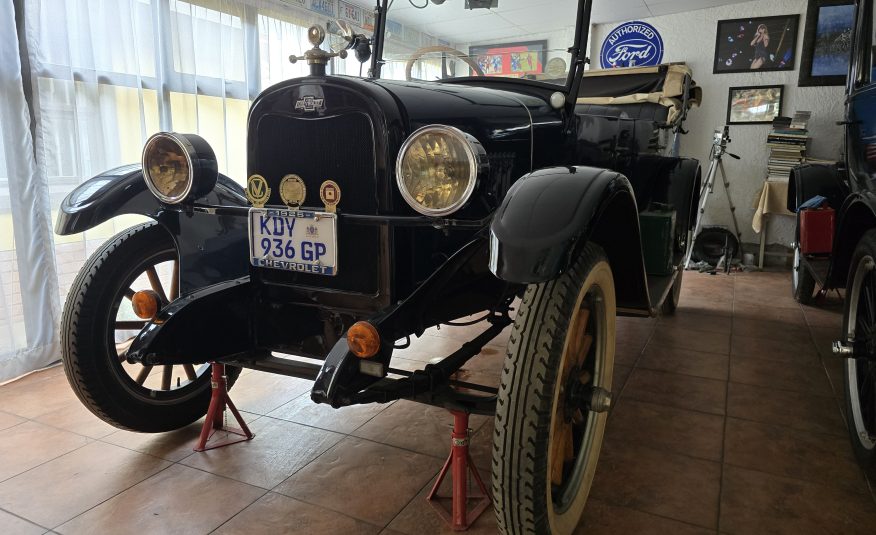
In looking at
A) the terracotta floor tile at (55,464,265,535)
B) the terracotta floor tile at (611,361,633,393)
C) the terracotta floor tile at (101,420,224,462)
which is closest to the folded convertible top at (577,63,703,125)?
the terracotta floor tile at (611,361,633,393)

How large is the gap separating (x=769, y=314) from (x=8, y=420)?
14.1 feet

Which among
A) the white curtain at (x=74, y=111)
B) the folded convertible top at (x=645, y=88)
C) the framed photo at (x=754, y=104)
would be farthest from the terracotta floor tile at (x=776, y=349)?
the framed photo at (x=754, y=104)

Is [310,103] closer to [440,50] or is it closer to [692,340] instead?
[440,50]

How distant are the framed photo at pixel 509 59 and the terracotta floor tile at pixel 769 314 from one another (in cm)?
220

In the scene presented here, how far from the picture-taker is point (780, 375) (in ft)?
9.25

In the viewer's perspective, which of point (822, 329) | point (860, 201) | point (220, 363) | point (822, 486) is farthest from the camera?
point (822, 329)

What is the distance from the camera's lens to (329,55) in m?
1.76

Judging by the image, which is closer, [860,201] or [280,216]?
[280,216]

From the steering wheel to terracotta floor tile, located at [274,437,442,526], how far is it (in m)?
1.73

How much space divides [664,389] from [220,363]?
6.19ft

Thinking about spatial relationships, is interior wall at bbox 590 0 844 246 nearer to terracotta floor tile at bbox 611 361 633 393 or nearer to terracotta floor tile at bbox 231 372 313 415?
terracotta floor tile at bbox 611 361 633 393

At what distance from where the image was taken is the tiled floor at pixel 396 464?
1.67 meters

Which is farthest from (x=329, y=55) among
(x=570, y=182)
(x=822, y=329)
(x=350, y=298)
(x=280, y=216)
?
(x=822, y=329)

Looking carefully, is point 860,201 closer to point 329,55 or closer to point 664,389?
point 664,389
